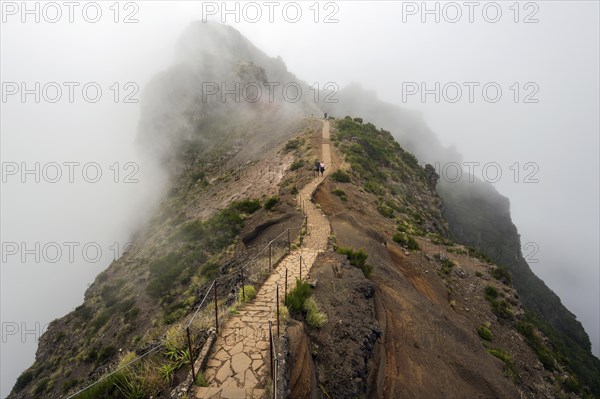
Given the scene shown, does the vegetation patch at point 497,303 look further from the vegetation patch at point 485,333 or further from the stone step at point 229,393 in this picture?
the stone step at point 229,393

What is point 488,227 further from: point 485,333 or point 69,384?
point 69,384

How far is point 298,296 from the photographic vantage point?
11.8 m

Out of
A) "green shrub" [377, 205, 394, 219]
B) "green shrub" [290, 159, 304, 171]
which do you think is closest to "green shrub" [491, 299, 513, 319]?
"green shrub" [377, 205, 394, 219]

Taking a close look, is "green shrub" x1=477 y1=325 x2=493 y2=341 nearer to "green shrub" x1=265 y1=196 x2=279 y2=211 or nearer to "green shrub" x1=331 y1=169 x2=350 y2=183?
"green shrub" x1=265 y1=196 x2=279 y2=211

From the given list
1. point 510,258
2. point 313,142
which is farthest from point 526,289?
point 313,142

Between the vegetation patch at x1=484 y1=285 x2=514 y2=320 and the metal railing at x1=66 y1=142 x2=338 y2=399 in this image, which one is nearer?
the metal railing at x1=66 y1=142 x2=338 y2=399

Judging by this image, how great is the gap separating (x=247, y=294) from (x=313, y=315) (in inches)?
106

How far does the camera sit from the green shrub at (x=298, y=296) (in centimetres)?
1128

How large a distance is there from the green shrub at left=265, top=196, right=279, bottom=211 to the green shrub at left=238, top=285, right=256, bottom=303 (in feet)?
51.5

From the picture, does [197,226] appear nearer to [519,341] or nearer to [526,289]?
[519,341]

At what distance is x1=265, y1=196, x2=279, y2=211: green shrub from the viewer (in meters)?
28.5

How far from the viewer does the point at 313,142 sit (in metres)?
45.5

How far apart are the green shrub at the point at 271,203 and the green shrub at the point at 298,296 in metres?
16.0

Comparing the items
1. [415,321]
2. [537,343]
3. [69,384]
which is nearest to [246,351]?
[415,321]
